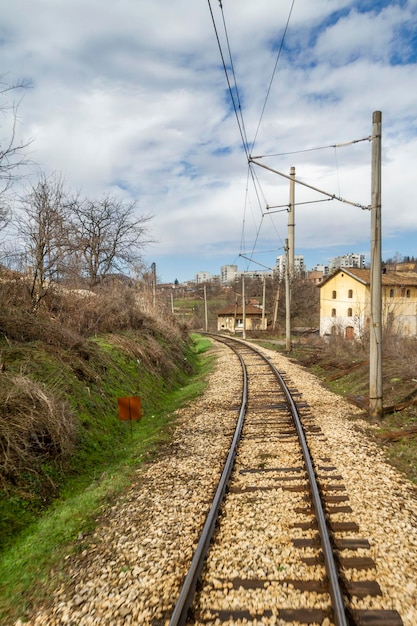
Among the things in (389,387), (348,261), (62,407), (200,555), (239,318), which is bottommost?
(200,555)

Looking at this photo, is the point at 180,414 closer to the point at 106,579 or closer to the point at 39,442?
the point at 39,442

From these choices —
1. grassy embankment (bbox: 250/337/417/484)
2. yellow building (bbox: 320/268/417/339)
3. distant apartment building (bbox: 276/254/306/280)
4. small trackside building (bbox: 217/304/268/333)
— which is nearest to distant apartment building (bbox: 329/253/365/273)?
distant apartment building (bbox: 276/254/306/280)

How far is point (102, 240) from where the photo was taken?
20203 mm

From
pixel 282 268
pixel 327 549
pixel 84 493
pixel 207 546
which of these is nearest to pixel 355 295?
pixel 282 268

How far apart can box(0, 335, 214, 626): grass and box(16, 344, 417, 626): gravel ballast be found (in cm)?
20

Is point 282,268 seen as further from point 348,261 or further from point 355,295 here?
point 348,261

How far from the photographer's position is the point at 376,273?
8.89 metres

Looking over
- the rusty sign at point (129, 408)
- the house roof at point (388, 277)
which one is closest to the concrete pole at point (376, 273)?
the rusty sign at point (129, 408)

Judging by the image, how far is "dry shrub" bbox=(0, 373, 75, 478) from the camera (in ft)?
18.4

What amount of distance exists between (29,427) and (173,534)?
9.41 feet

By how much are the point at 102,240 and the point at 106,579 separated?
18140 millimetres

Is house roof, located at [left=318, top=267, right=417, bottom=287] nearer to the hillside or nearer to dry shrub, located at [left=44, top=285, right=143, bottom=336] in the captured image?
dry shrub, located at [left=44, top=285, right=143, bottom=336]

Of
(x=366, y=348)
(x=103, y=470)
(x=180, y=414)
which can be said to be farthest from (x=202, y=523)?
(x=366, y=348)

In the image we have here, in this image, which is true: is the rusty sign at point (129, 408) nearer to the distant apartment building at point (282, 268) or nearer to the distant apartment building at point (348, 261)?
the distant apartment building at point (282, 268)
